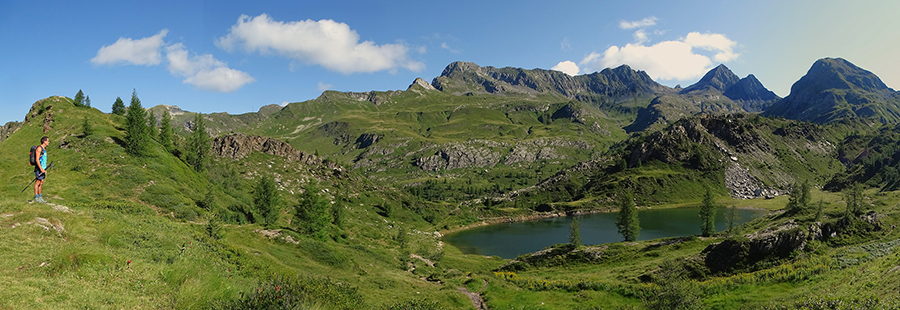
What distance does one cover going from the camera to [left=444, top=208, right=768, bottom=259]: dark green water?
14212cm

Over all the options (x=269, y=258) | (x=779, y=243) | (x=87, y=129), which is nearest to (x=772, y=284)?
(x=779, y=243)

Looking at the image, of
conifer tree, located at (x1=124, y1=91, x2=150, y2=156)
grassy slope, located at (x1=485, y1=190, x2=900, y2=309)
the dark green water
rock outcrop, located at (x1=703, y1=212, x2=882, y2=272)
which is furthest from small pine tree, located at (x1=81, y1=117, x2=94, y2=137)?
the dark green water

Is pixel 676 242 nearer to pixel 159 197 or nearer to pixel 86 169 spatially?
pixel 159 197

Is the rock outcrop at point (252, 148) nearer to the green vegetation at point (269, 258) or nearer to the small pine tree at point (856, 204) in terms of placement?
the green vegetation at point (269, 258)

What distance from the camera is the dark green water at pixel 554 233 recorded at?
5595 inches

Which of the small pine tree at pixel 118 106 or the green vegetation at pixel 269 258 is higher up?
the small pine tree at pixel 118 106

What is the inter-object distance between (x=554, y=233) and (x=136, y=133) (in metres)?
158

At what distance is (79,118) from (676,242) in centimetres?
12629

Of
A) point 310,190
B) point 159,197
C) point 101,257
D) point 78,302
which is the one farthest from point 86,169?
point 78,302

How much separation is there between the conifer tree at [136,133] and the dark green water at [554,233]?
338ft

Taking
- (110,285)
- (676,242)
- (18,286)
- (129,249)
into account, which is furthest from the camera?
(676,242)

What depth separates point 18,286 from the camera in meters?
11.0

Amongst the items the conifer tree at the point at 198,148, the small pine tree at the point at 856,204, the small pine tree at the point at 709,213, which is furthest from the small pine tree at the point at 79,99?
the small pine tree at the point at 709,213

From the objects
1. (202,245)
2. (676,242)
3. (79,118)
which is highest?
(79,118)
